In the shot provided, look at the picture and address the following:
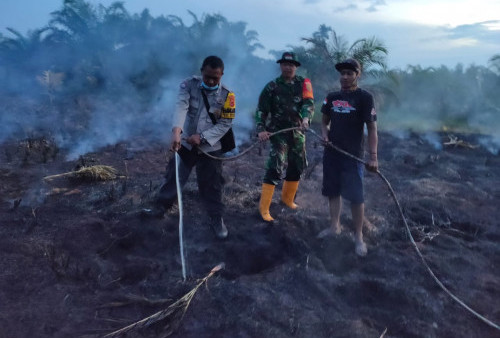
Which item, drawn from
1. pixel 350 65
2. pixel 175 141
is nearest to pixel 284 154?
pixel 350 65

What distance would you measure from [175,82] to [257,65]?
556 centimetres

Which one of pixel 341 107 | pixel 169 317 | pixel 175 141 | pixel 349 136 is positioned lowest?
pixel 169 317

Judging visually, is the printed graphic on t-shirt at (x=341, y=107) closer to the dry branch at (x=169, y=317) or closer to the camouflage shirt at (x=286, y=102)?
the camouflage shirt at (x=286, y=102)

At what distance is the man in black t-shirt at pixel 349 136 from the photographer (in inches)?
145

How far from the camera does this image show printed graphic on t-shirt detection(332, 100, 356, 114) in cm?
379

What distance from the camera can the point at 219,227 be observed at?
4.25m

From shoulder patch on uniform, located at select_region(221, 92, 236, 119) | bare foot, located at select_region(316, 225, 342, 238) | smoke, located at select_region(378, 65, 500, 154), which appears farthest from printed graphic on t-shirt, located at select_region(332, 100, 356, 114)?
smoke, located at select_region(378, 65, 500, 154)

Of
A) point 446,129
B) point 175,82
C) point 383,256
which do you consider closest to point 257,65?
point 175,82

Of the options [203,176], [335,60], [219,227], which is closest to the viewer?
[203,176]

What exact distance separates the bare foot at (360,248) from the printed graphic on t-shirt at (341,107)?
1.43 meters

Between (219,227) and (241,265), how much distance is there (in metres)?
0.55

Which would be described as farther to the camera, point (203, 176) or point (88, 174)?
point (88, 174)

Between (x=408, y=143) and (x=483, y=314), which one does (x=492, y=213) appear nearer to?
(x=483, y=314)

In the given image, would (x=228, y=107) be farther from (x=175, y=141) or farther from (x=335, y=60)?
(x=335, y=60)
